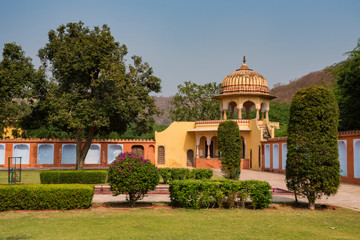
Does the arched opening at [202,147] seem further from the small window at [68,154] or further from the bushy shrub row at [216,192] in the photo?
the bushy shrub row at [216,192]

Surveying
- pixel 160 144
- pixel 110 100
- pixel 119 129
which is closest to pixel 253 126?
pixel 160 144

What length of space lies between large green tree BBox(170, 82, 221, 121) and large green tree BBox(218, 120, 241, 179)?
2567 centimetres

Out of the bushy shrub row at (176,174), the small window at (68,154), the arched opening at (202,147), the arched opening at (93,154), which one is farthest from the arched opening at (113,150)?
the bushy shrub row at (176,174)

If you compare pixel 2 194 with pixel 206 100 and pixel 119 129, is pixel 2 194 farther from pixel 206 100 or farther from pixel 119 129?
pixel 206 100

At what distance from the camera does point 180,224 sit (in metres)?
8.55

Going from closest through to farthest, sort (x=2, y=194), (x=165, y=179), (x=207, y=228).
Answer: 1. (x=207, y=228)
2. (x=2, y=194)
3. (x=165, y=179)

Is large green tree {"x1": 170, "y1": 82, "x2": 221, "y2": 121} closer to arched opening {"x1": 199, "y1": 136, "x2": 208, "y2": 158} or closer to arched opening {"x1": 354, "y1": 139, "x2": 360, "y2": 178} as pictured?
arched opening {"x1": 199, "y1": 136, "x2": 208, "y2": 158}

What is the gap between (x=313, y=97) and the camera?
11164mm

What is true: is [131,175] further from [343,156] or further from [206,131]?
[206,131]

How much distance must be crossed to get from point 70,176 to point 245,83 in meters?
20.7

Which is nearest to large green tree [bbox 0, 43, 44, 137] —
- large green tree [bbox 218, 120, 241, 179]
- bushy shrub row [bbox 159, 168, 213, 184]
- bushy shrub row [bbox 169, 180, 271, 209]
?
bushy shrub row [bbox 159, 168, 213, 184]

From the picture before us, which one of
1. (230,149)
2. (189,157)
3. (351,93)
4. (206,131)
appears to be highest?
(351,93)

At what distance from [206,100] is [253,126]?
16.5 metres

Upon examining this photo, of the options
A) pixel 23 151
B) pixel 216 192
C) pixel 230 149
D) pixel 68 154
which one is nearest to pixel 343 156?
pixel 230 149
